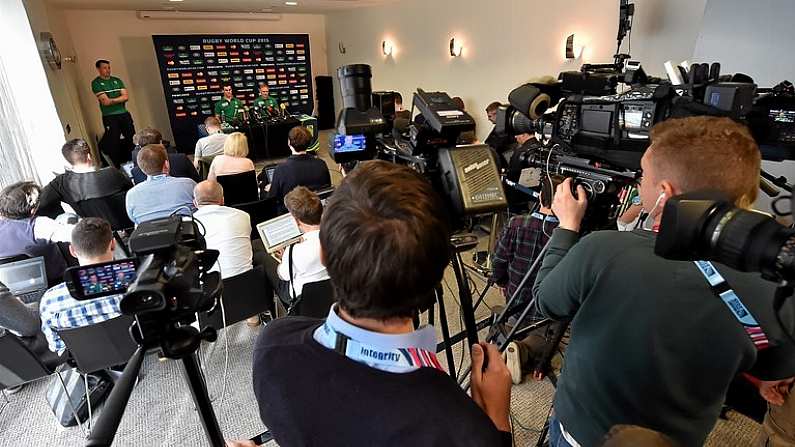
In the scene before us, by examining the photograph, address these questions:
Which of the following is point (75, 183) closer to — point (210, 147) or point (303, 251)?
point (303, 251)

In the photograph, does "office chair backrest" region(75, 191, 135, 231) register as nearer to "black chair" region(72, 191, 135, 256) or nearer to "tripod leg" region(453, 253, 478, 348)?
"black chair" region(72, 191, 135, 256)

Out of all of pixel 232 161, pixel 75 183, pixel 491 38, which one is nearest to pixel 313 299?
pixel 75 183

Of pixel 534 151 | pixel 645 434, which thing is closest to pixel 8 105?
pixel 534 151

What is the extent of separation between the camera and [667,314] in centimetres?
83

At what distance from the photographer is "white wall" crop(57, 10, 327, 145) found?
747 cm

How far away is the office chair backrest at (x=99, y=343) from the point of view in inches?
69.2

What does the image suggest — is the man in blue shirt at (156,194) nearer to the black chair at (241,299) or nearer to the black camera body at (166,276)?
the black chair at (241,299)

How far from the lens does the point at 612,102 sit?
1295mm

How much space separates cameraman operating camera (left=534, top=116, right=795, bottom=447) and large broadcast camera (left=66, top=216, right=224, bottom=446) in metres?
0.82

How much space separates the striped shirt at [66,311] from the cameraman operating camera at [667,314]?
1855 mm

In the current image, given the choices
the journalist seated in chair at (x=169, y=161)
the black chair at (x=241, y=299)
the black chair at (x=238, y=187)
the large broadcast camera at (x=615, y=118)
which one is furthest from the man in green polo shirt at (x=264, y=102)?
the large broadcast camera at (x=615, y=118)

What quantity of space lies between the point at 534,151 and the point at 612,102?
32 cm

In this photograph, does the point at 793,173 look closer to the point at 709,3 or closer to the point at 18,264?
the point at 709,3

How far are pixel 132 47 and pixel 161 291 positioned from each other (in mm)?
9355
